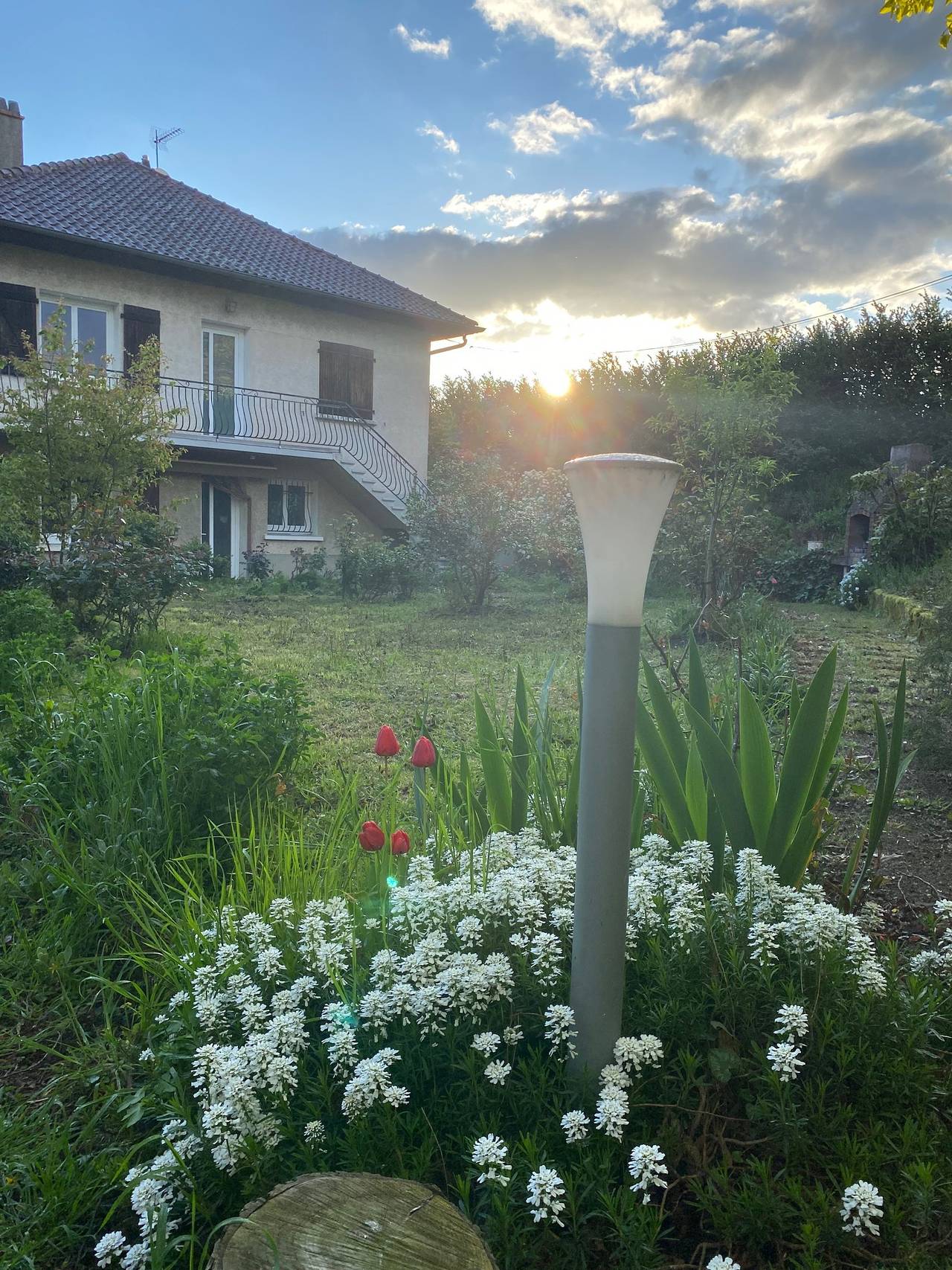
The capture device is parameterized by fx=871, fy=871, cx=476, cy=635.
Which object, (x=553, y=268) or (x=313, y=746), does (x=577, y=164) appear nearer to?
(x=313, y=746)

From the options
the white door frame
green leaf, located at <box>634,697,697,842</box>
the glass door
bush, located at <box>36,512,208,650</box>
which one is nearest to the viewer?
green leaf, located at <box>634,697,697,842</box>

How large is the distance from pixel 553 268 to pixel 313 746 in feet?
35.4

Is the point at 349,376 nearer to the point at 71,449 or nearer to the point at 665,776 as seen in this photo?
the point at 71,449

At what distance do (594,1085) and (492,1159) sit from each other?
31 cm

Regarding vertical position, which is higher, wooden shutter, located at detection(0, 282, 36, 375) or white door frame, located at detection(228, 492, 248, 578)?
wooden shutter, located at detection(0, 282, 36, 375)

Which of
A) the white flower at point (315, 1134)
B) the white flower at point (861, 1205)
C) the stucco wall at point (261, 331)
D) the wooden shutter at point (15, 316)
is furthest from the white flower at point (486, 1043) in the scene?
the stucco wall at point (261, 331)

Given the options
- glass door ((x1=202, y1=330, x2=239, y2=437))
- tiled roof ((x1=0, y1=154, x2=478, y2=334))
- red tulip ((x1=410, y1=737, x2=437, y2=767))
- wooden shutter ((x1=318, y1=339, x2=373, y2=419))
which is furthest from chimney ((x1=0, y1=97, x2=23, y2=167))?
red tulip ((x1=410, y1=737, x2=437, y2=767))

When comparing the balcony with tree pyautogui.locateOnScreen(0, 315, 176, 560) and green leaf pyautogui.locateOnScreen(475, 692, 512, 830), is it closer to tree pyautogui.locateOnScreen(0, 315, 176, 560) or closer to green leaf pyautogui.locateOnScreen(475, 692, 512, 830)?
tree pyautogui.locateOnScreen(0, 315, 176, 560)

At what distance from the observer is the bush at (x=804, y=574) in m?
14.9

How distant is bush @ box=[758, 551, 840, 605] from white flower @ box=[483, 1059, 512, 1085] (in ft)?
46.3

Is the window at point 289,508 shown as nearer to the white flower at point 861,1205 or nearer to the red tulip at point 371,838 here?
the red tulip at point 371,838

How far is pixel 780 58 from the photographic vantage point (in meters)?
5.04

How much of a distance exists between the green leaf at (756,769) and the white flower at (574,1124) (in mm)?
848

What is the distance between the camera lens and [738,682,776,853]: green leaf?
194 centimetres
